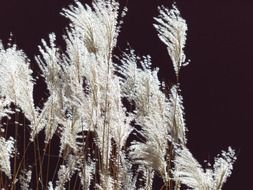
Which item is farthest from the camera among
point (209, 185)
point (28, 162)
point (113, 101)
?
point (28, 162)

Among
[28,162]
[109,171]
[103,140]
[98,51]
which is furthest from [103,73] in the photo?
[28,162]

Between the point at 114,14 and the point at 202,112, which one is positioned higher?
the point at 202,112

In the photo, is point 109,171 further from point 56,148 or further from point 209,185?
point 56,148

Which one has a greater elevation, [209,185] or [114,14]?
[114,14]

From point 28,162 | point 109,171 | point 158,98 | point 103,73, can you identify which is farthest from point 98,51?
point 28,162

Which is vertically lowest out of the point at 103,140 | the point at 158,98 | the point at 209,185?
the point at 209,185

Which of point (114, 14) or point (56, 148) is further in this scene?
point (56, 148)

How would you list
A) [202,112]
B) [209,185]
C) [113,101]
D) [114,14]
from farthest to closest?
[202,112], [113,101], [114,14], [209,185]

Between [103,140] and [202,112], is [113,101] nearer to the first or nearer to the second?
[103,140]

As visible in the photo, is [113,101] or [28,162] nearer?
[113,101]
